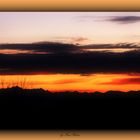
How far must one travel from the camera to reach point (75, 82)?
309cm

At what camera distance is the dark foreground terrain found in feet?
10.1

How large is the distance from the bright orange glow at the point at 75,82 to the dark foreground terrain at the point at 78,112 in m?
A: 0.04

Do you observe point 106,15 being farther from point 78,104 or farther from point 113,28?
point 78,104

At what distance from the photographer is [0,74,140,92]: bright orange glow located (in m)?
3.08

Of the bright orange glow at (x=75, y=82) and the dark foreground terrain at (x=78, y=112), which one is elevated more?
the bright orange glow at (x=75, y=82)

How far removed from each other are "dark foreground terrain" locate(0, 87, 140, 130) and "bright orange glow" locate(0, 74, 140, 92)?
4cm

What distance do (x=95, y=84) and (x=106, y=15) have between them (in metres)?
0.53

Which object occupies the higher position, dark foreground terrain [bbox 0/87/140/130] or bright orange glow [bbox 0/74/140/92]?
bright orange glow [bbox 0/74/140/92]

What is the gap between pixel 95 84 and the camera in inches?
122

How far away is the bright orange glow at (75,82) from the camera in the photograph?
10.1ft

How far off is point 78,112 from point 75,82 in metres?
0.23

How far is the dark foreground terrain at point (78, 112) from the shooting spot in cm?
308

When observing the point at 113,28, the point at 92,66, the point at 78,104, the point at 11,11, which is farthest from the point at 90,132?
the point at 11,11

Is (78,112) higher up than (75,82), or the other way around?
(75,82)
